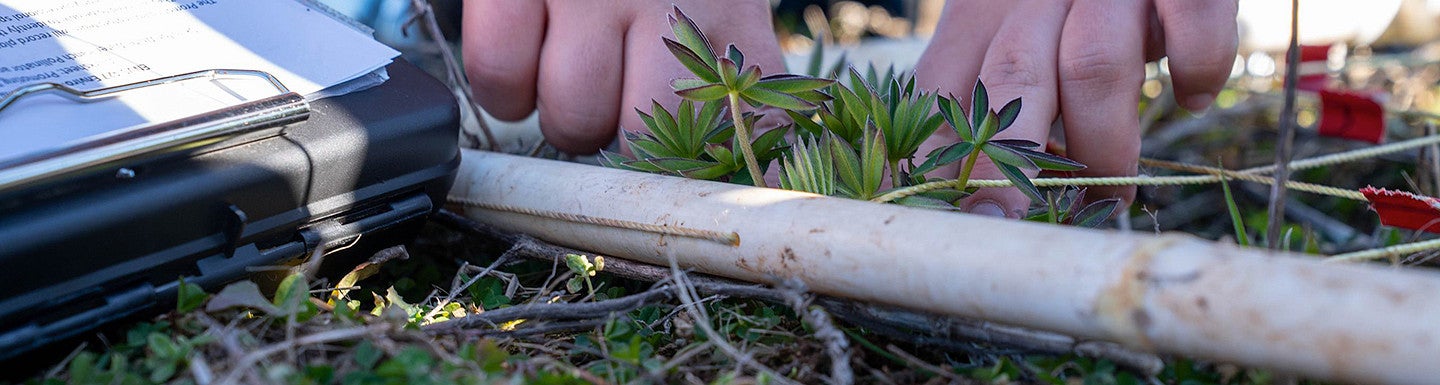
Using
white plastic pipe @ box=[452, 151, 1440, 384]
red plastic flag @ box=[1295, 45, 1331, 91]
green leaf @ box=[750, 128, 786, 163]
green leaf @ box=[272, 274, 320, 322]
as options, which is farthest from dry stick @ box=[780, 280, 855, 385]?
red plastic flag @ box=[1295, 45, 1331, 91]

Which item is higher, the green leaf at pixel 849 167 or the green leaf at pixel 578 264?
the green leaf at pixel 849 167

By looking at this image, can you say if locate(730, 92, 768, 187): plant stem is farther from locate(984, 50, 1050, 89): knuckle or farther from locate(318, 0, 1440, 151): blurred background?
locate(318, 0, 1440, 151): blurred background

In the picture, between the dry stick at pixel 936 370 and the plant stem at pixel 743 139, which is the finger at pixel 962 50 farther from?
the dry stick at pixel 936 370

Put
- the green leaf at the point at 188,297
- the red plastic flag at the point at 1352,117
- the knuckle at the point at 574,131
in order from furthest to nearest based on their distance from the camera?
the red plastic flag at the point at 1352,117
the knuckle at the point at 574,131
the green leaf at the point at 188,297

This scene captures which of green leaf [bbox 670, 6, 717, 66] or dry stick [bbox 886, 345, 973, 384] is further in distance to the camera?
green leaf [bbox 670, 6, 717, 66]

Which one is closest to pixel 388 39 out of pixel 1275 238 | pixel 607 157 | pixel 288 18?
pixel 288 18

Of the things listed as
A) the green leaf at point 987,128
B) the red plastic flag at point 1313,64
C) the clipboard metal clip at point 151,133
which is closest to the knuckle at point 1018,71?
the green leaf at point 987,128

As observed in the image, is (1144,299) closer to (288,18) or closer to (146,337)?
(146,337)
